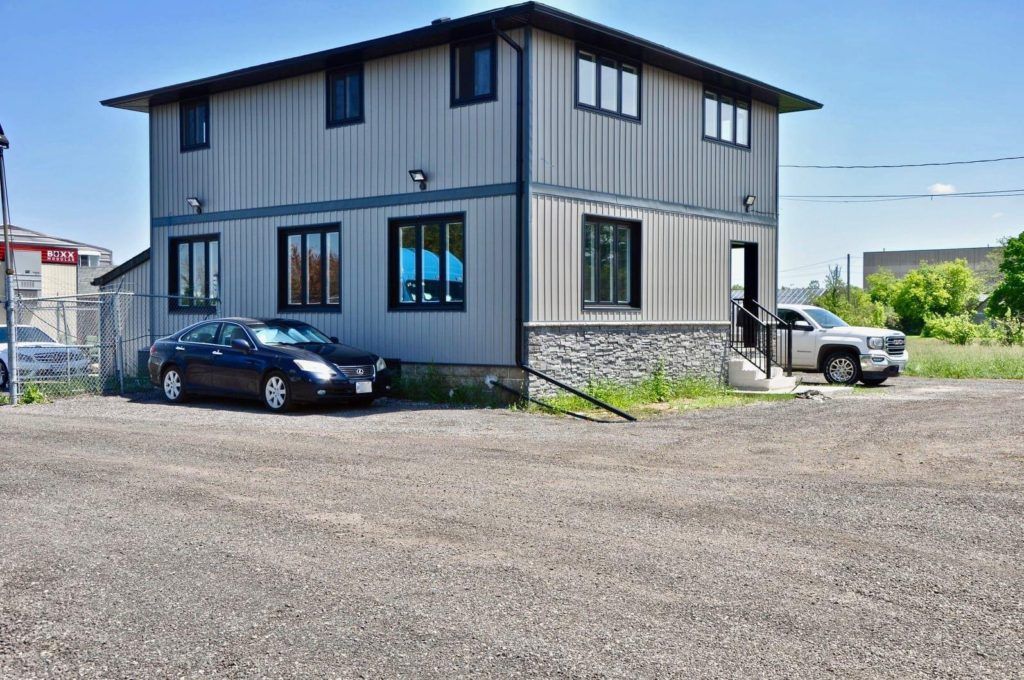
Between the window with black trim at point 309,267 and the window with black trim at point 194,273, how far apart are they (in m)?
2.06

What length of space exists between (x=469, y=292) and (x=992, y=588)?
11929mm

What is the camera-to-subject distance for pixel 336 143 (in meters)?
18.9

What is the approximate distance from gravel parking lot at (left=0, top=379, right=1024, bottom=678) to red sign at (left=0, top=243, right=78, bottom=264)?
3189 centimetres

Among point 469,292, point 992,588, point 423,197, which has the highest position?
point 423,197

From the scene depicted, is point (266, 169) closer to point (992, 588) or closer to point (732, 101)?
point (732, 101)

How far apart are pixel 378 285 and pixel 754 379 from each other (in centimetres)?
761

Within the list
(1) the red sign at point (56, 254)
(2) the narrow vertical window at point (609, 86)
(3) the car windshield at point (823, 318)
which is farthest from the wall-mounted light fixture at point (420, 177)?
(1) the red sign at point (56, 254)

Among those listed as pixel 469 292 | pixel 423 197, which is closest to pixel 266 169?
pixel 423 197

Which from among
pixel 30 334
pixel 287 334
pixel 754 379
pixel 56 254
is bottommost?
pixel 754 379

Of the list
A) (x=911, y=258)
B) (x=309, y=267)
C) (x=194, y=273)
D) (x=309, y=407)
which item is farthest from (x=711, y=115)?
(x=911, y=258)

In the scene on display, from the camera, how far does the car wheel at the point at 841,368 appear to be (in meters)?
21.5

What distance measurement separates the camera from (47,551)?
666cm

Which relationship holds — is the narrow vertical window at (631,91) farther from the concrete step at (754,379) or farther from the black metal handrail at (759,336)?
the concrete step at (754,379)

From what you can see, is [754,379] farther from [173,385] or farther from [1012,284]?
[1012,284]
